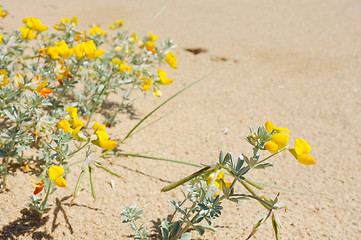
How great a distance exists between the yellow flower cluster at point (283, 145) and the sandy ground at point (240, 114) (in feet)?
1.72

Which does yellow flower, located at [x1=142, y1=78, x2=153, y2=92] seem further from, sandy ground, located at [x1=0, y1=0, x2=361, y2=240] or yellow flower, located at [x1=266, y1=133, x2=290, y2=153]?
yellow flower, located at [x1=266, y1=133, x2=290, y2=153]

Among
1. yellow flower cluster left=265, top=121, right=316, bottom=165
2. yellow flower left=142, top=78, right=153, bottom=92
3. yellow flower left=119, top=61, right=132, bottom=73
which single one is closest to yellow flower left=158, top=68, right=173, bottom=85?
yellow flower left=142, top=78, right=153, bottom=92

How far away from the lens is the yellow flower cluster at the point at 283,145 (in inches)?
41.4

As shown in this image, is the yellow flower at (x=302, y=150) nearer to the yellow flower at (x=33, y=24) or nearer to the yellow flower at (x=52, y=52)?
the yellow flower at (x=52, y=52)

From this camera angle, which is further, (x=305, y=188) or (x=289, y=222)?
(x=305, y=188)

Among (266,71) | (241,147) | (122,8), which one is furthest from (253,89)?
(122,8)

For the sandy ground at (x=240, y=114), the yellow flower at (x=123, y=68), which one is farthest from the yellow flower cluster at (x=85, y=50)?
the sandy ground at (x=240, y=114)

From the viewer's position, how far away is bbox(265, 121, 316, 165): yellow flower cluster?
1051mm

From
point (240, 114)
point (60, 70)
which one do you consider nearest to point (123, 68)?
point (60, 70)

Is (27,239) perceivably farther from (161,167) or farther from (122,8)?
(122,8)

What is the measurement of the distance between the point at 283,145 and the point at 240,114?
55.7 inches

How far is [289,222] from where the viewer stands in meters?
1.56

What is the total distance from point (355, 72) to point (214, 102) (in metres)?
1.29

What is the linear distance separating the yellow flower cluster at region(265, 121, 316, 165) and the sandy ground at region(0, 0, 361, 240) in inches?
20.6
